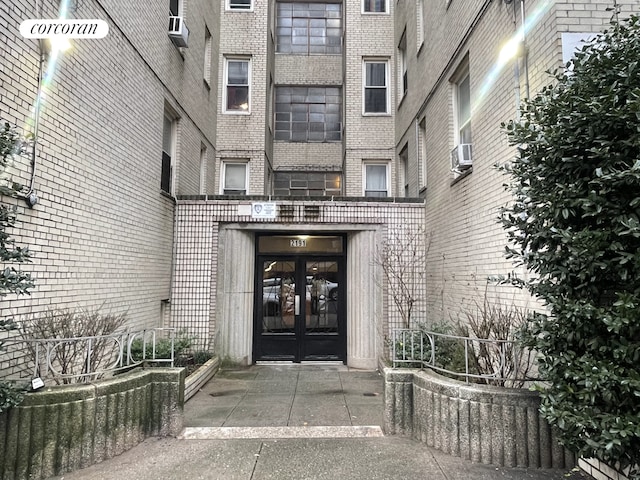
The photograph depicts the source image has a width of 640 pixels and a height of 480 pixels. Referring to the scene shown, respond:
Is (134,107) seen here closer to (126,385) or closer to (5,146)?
(5,146)

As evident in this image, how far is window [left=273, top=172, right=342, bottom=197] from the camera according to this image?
1321 cm

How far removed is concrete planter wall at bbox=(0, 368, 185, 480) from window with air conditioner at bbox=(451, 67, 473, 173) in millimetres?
5404

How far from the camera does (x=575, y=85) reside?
115 inches

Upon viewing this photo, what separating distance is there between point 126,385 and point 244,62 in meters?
10.8

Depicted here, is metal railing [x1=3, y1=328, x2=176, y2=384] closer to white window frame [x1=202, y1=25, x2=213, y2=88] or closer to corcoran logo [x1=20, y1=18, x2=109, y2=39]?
corcoran logo [x1=20, y1=18, x2=109, y2=39]

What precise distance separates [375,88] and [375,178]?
2.87 metres

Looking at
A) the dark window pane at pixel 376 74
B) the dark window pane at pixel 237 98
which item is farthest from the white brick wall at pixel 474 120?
the dark window pane at pixel 237 98

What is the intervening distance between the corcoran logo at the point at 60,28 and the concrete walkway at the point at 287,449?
4100 millimetres

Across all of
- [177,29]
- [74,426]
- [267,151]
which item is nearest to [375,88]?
[267,151]

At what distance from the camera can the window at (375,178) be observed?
12195 millimetres

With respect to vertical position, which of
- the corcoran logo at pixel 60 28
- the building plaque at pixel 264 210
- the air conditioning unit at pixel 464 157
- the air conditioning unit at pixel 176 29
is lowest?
the building plaque at pixel 264 210

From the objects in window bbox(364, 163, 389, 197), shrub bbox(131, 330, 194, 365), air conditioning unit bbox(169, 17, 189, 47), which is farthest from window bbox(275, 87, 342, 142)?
shrub bbox(131, 330, 194, 365)

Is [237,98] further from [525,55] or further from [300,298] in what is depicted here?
[525,55]

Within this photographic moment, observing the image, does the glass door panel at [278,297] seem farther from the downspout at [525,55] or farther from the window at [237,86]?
the downspout at [525,55]
